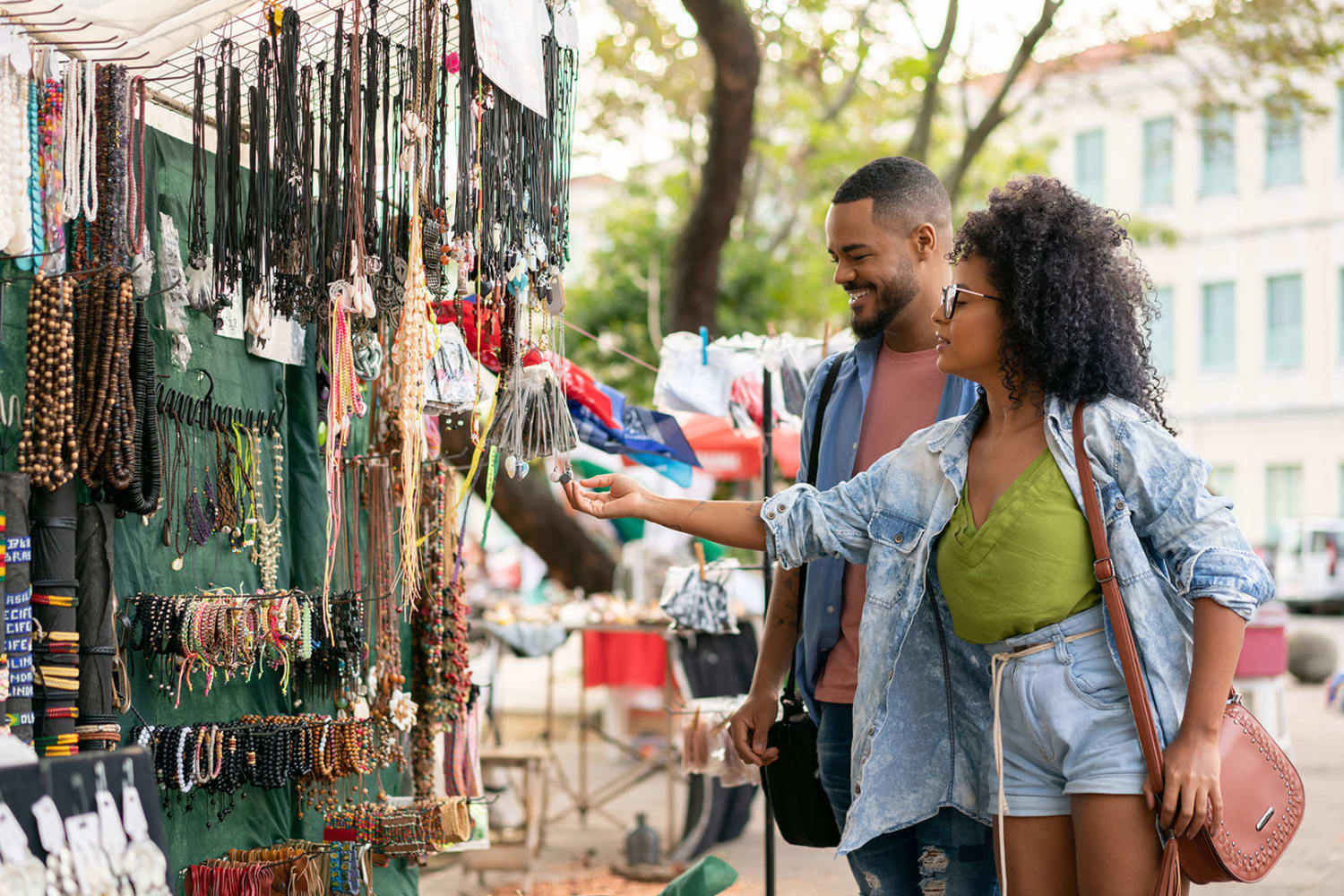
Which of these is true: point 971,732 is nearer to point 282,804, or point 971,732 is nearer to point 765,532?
point 765,532

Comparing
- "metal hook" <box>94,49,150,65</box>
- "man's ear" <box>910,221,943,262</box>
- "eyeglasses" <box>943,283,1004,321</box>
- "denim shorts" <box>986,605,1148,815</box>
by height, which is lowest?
"denim shorts" <box>986,605,1148,815</box>

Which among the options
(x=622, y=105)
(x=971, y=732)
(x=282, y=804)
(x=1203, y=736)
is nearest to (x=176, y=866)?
(x=282, y=804)

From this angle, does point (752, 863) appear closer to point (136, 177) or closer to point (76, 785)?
point (136, 177)

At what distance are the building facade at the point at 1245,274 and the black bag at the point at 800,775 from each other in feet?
73.3

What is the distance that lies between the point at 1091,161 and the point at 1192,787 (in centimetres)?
2666

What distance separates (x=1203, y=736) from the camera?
2248 mm

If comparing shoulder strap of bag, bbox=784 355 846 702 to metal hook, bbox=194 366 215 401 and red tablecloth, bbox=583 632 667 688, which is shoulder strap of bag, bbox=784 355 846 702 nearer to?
metal hook, bbox=194 366 215 401

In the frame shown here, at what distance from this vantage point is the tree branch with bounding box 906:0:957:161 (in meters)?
9.24

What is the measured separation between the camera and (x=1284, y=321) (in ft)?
81.5

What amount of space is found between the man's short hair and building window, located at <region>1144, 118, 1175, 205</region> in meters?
24.2

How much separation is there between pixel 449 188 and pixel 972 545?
1.46 meters

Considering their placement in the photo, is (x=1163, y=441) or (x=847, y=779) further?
(x=847, y=779)

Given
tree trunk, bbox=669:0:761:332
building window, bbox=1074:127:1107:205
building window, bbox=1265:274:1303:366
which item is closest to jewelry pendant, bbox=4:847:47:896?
tree trunk, bbox=669:0:761:332

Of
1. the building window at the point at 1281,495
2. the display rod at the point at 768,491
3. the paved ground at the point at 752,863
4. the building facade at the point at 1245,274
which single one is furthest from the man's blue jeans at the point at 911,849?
the building window at the point at 1281,495
